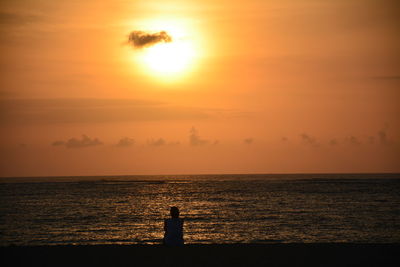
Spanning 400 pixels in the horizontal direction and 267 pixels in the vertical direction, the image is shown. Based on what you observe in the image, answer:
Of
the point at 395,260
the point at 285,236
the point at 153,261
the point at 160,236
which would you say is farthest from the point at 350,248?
the point at 160,236

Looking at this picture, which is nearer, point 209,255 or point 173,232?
point 209,255

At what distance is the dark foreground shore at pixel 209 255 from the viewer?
15.1 m

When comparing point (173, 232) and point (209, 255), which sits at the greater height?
point (173, 232)

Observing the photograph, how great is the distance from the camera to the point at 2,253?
16812 mm

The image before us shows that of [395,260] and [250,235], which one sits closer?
[395,260]

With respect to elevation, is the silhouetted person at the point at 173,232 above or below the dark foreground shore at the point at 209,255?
above

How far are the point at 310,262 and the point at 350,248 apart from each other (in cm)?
287

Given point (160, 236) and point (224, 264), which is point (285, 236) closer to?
point (160, 236)

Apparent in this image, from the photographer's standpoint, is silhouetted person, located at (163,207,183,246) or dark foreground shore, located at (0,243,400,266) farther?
silhouetted person, located at (163,207,183,246)

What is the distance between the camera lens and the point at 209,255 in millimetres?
16141

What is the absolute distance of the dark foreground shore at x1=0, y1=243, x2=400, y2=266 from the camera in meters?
15.1

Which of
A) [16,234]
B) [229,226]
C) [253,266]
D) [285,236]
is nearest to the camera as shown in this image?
[253,266]

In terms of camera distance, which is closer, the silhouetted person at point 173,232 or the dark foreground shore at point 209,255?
the dark foreground shore at point 209,255

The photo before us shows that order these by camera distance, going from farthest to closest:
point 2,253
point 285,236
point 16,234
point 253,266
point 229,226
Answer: point 229,226 → point 16,234 → point 285,236 → point 2,253 → point 253,266
